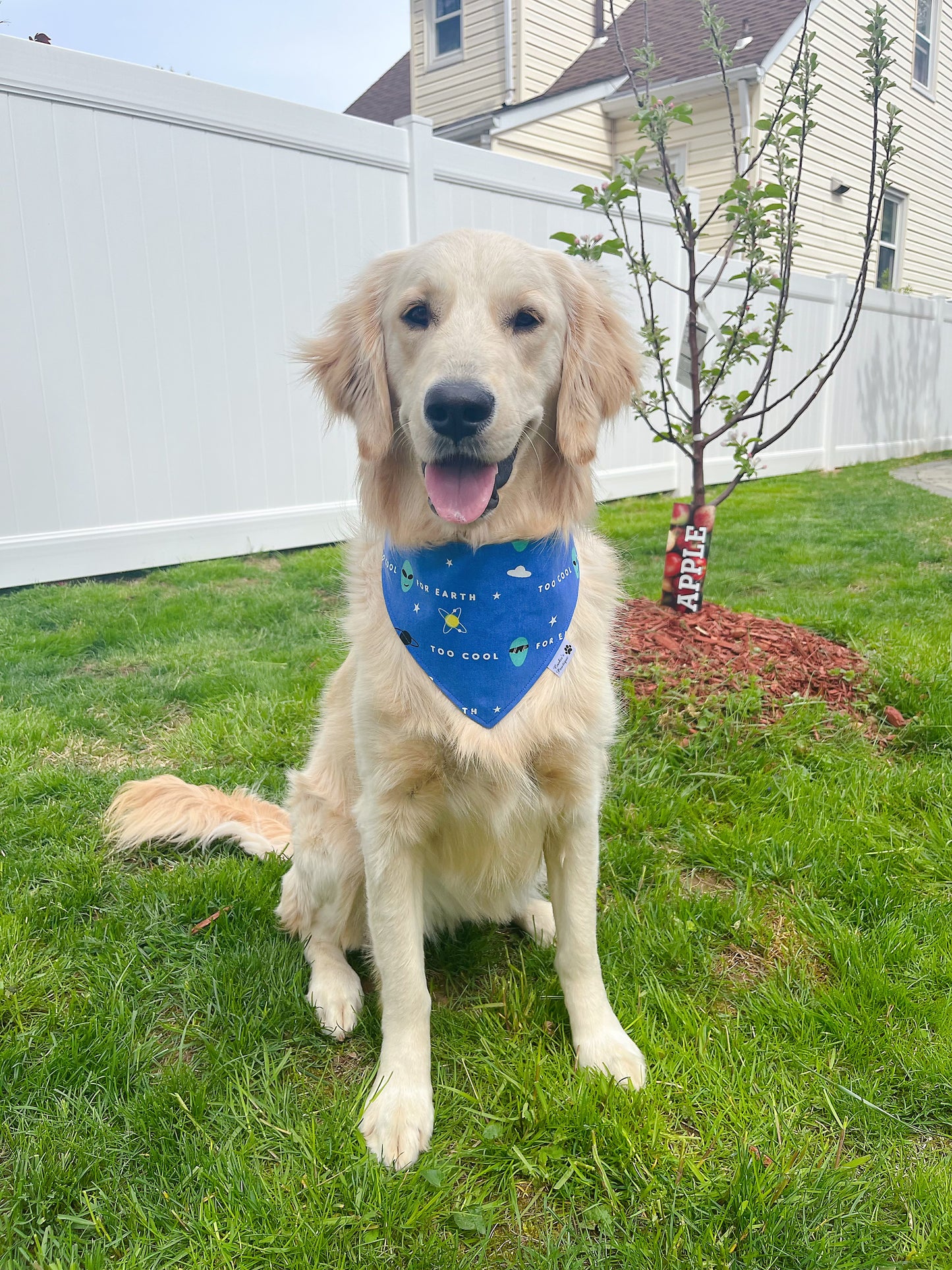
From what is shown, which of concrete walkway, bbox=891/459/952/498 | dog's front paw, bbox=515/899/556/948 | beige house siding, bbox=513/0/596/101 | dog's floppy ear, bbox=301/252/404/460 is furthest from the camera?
beige house siding, bbox=513/0/596/101

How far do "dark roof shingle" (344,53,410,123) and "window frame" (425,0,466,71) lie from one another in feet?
4.98

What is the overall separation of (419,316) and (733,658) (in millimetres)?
2042

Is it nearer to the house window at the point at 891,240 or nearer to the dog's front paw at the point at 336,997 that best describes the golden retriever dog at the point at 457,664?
the dog's front paw at the point at 336,997

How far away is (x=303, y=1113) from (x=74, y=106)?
5.27m

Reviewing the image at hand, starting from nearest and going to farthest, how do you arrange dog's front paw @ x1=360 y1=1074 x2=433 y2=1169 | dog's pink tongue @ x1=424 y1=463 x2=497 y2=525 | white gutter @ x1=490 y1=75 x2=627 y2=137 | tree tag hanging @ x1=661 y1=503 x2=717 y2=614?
dog's front paw @ x1=360 y1=1074 x2=433 y2=1169 < dog's pink tongue @ x1=424 y1=463 x2=497 y2=525 < tree tag hanging @ x1=661 y1=503 x2=717 y2=614 < white gutter @ x1=490 y1=75 x2=627 y2=137

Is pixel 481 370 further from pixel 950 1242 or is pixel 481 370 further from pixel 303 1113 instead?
pixel 950 1242

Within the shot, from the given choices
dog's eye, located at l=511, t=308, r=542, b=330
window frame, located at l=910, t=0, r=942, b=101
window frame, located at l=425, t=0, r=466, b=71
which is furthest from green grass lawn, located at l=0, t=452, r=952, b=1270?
window frame, located at l=910, t=0, r=942, b=101

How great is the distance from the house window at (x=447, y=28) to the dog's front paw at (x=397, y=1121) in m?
14.2

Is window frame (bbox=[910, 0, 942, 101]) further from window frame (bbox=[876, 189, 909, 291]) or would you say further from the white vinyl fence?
the white vinyl fence

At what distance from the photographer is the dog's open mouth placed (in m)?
1.70

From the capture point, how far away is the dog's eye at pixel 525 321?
1.82 meters

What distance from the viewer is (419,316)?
1828 mm

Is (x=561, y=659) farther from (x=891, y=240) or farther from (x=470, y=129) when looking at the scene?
(x=891, y=240)

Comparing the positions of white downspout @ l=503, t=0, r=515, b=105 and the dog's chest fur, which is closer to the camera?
the dog's chest fur
